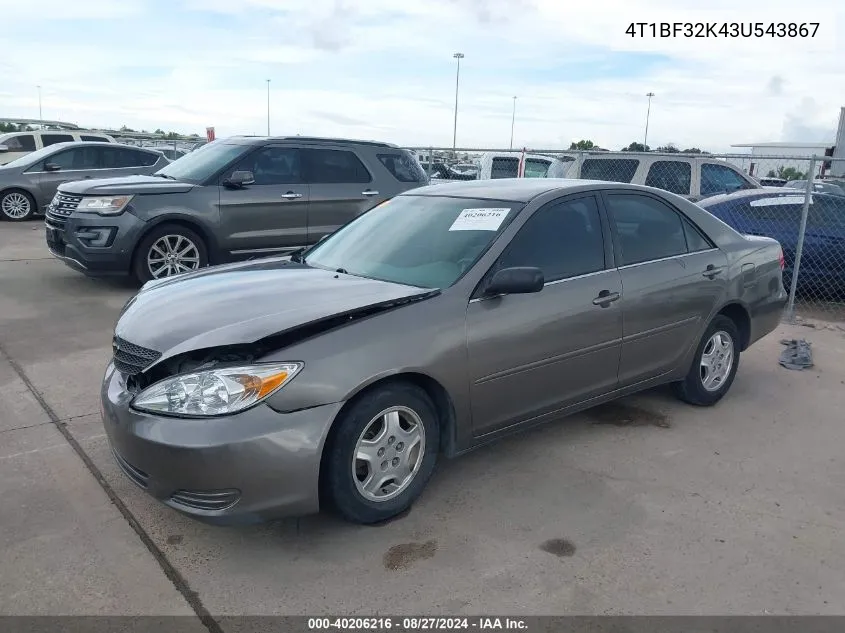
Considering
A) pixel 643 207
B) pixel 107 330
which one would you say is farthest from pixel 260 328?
pixel 107 330

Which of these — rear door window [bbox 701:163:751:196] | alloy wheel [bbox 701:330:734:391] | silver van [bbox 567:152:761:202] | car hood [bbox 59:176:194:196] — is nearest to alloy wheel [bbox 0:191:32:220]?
car hood [bbox 59:176:194:196]

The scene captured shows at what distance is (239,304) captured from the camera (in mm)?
3422

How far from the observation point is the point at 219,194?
805 centimetres

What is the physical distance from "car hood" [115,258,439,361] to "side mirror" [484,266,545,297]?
1.07 feet

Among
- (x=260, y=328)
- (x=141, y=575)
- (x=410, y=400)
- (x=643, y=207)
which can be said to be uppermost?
(x=643, y=207)

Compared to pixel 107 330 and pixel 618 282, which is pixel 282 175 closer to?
pixel 107 330

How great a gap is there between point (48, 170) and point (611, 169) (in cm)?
1060

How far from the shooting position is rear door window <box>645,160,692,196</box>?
10656mm

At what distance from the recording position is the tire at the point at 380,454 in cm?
309

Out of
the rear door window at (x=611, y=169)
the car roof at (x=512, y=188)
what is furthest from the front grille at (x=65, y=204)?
the rear door window at (x=611, y=169)

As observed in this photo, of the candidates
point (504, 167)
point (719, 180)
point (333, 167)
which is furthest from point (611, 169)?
point (504, 167)

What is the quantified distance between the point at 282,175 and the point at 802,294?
260 inches

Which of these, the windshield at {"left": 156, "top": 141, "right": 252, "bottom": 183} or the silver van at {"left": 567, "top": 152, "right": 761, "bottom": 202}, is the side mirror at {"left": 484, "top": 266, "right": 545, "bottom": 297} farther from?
the silver van at {"left": 567, "top": 152, "right": 761, "bottom": 202}

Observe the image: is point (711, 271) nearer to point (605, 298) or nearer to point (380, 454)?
point (605, 298)
